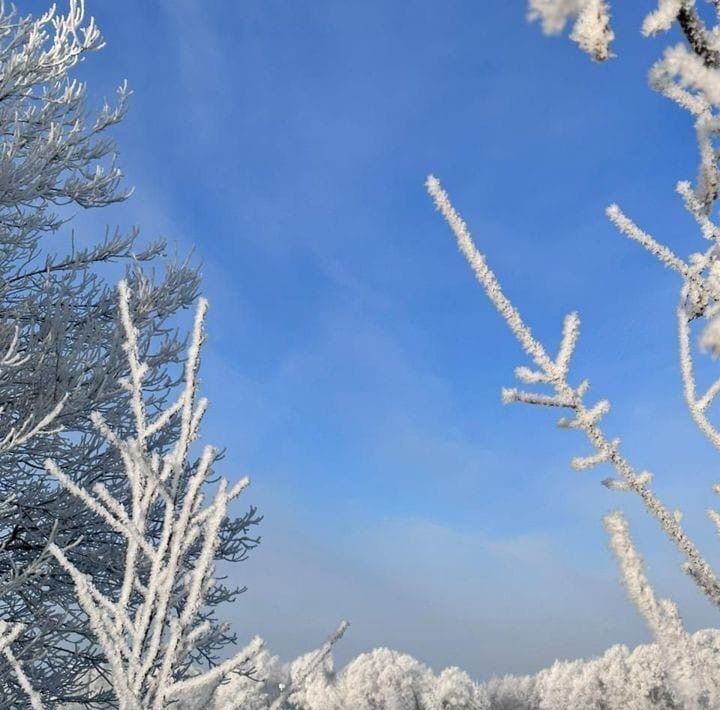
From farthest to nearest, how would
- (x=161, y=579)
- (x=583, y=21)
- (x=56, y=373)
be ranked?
(x=56, y=373), (x=161, y=579), (x=583, y=21)

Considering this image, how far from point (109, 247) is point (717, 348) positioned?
354 inches

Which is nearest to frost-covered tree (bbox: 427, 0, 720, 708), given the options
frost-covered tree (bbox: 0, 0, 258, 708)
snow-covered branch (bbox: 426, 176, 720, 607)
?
snow-covered branch (bbox: 426, 176, 720, 607)

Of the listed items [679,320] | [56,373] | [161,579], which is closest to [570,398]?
[679,320]

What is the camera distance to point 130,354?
8.99ft

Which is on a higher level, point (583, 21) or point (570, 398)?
point (583, 21)

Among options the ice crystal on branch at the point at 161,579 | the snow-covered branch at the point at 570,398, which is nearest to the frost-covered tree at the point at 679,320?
the snow-covered branch at the point at 570,398

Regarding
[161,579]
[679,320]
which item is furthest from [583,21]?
[161,579]

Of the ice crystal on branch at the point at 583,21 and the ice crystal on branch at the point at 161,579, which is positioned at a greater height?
the ice crystal on branch at the point at 583,21

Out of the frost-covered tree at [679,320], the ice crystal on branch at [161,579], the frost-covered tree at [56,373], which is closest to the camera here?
the frost-covered tree at [679,320]

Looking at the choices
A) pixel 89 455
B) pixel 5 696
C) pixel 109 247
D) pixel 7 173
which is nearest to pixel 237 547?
pixel 89 455

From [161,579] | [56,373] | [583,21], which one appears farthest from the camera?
[56,373]

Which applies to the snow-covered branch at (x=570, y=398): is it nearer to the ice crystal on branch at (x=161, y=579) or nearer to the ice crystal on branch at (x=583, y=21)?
the ice crystal on branch at (x=583, y=21)

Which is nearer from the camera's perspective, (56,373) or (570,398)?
(570,398)

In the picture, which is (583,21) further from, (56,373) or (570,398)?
(56,373)
